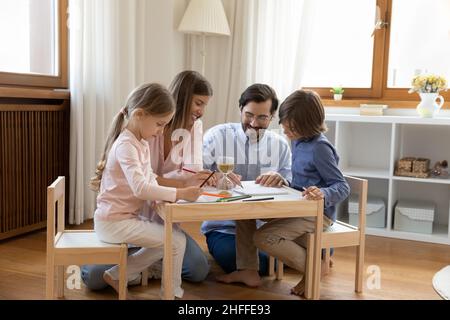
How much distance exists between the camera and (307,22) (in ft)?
11.9

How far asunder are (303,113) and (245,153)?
0.49 metres

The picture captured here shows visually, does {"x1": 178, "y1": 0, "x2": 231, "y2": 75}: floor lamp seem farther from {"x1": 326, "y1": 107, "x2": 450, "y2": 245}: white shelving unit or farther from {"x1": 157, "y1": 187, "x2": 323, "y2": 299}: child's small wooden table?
{"x1": 157, "y1": 187, "x2": 323, "y2": 299}: child's small wooden table

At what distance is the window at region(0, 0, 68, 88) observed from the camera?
3047mm

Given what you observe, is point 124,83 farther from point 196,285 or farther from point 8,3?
point 196,285

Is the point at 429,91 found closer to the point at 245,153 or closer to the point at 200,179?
the point at 245,153

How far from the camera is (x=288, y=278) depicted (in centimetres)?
249

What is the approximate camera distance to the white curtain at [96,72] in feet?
10.8

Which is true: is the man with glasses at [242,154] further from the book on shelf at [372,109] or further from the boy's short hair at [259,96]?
the book on shelf at [372,109]

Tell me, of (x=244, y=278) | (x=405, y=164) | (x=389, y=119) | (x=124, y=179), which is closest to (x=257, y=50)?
(x=389, y=119)

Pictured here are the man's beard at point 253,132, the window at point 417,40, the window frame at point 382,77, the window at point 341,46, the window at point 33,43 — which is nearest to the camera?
the man's beard at point 253,132

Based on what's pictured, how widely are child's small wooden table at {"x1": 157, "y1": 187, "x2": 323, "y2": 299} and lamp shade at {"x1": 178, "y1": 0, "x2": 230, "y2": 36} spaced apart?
197cm

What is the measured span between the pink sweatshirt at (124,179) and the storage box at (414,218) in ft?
6.28

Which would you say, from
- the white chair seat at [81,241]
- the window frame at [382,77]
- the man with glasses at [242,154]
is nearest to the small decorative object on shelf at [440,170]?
the window frame at [382,77]

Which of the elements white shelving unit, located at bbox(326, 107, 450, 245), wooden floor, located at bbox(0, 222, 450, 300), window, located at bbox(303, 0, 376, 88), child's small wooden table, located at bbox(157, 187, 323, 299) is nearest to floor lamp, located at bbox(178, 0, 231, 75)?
window, located at bbox(303, 0, 376, 88)
